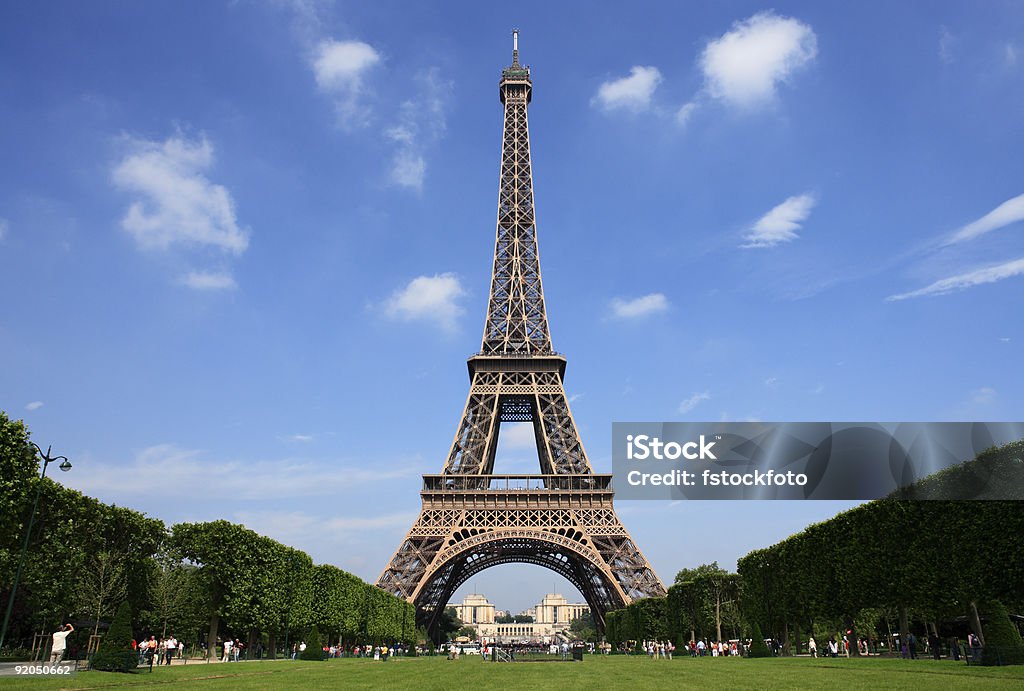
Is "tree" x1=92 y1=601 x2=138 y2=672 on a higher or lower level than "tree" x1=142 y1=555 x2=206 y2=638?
lower

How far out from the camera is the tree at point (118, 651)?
102ft

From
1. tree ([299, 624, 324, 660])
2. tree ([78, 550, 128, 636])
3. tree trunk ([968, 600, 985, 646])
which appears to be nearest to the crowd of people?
tree ([78, 550, 128, 636])

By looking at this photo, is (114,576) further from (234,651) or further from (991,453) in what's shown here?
(991,453)

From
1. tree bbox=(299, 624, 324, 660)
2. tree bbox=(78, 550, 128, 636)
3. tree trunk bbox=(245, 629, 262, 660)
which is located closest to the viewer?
tree bbox=(78, 550, 128, 636)

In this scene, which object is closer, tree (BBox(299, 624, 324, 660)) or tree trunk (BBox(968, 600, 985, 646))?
tree trunk (BBox(968, 600, 985, 646))

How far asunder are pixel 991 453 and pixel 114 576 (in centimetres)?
4517

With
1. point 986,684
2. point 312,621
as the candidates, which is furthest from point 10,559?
point 986,684

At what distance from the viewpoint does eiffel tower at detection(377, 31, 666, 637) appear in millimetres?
68062

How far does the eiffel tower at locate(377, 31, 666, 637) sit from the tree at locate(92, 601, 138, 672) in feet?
111

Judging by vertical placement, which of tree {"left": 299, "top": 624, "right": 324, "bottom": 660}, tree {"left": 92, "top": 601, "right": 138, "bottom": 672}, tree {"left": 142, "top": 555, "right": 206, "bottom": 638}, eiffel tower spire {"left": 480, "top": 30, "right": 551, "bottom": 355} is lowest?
tree {"left": 299, "top": 624, "right": 324, "bottom": 660}

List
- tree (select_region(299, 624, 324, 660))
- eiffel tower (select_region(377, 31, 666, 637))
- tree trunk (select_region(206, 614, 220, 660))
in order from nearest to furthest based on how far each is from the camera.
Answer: tree trunk (select_region(206, 614, 220, 660)) < tree (select_region(299, 624, 324, 660)) < eiffel tower (select_region(377, 31, 666, 637))

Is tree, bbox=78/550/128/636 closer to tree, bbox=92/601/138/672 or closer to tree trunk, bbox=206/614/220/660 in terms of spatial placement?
tree trunk, bbox=206/614/220/660

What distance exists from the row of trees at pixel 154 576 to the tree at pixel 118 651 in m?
5.83

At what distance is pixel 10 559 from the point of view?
124 ft
